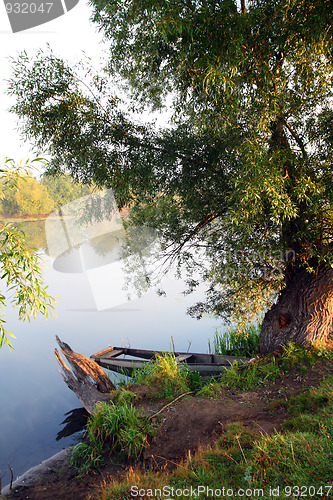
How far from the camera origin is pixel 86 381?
19.3 ft

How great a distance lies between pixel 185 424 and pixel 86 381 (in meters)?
2.05

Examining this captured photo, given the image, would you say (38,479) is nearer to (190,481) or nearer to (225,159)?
(190,481)

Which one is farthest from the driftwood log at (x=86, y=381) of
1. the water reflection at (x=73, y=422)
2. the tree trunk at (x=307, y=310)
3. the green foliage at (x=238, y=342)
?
the green foliage at (x=238, y=342)

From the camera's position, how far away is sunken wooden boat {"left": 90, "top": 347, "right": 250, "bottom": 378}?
22.3 ft

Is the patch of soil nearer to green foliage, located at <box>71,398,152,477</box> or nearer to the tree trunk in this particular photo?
green foliage, located at <box>71,398,152,477</box>

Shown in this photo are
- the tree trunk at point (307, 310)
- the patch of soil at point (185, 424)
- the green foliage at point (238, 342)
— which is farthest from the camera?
the green foliage at point (238, 342)

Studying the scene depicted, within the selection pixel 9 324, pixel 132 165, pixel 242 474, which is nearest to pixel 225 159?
pixel 132 165

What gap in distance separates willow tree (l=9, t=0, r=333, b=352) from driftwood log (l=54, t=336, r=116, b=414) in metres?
2.37

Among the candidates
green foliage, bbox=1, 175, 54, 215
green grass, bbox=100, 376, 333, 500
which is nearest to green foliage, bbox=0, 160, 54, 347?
green grass, bbox=100, 376, 333, 500

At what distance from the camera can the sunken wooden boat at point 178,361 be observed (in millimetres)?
6793

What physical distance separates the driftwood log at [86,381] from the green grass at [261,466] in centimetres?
200

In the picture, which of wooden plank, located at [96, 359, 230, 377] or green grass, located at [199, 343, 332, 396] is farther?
wooden plank, located at [96, 359, 230, 377]

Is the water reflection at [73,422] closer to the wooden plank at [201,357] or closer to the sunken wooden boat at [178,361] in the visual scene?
the sunken wooden boat at [178,361]

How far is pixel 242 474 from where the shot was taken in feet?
10.1
